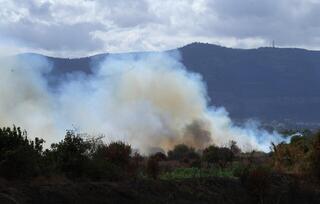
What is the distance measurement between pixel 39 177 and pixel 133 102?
83.2m

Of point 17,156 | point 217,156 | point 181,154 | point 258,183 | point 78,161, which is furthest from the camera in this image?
point 181,154

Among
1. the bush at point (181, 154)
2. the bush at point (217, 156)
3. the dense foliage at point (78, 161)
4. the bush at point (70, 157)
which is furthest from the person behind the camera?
the bush at point (181, 154)

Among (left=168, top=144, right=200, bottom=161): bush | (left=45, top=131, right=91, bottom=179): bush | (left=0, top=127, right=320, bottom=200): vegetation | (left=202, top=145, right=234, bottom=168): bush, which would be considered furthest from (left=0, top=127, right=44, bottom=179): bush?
(left=168, top=144, right=200, bottom=161): bush

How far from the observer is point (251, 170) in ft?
108

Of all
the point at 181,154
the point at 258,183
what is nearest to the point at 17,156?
the point at 258,183

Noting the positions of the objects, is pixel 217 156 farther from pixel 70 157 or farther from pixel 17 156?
pixel 17 156

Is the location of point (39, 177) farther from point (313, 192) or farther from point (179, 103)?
point (179, 103)

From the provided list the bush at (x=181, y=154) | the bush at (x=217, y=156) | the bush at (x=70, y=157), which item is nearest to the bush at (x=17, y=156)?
the bush at (x=70, y=157)

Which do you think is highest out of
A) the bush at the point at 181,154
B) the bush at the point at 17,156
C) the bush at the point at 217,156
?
the bush at the point at 181,154

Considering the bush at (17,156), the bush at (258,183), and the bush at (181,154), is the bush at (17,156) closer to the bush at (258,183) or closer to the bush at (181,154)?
the bush at (258,183)

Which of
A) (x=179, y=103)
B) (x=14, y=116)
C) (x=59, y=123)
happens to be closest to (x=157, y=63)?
(x=179, y=103)

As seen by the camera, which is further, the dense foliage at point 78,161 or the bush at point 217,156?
the bush at point 217,156

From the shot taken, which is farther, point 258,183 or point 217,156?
point 217,156

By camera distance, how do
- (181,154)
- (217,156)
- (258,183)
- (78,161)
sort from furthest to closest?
(181,154)
(217,156)
(258,183)
(78,161)
